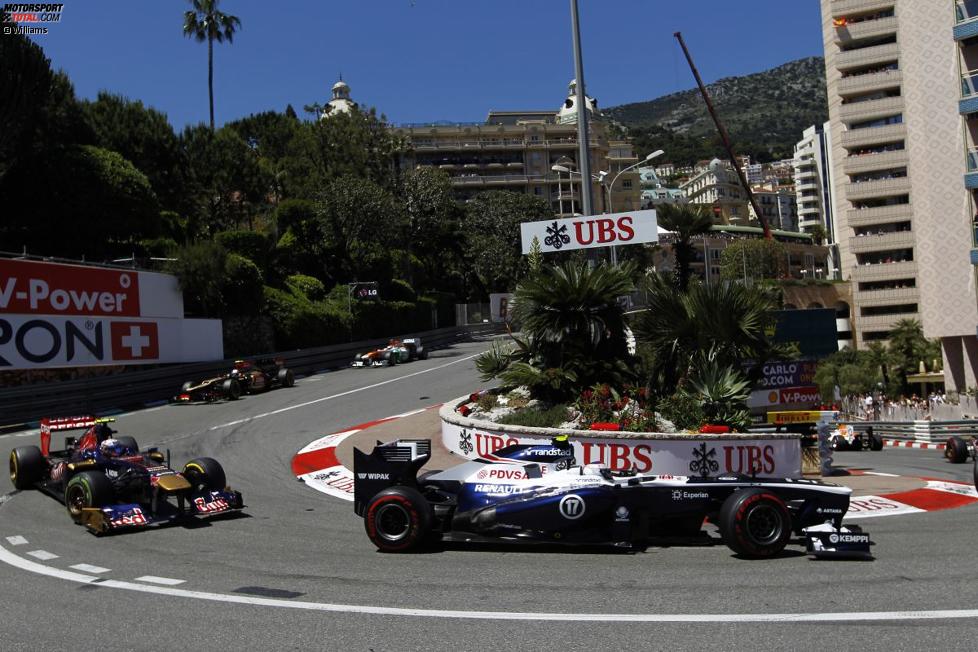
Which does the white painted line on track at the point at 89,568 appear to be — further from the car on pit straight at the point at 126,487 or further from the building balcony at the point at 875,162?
the building balcony at the point at 875,162

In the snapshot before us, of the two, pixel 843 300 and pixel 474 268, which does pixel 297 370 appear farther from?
pixel 843 300

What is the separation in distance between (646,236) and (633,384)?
445 cm

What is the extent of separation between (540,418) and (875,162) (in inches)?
2828

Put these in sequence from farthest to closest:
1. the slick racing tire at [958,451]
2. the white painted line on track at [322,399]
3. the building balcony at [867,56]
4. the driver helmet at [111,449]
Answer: the building balcony at [867,56] → the white painted line on track at [322,399] → the slick racing tire at [958,451] → the driver helmet at [111,449]

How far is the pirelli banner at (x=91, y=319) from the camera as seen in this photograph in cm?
2741

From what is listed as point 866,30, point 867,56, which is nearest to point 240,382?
point 867,56

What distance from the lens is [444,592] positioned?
841 cm

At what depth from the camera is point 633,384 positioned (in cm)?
1864

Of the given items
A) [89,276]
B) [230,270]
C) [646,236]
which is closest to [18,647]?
[646,236]

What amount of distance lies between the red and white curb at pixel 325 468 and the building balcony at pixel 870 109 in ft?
236

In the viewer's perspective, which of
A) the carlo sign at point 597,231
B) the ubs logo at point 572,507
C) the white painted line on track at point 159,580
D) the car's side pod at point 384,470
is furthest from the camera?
the carlo sign at point 597,231

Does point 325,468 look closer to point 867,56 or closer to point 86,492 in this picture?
point 86,492

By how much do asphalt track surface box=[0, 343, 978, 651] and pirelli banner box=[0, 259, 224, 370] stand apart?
53.3ft

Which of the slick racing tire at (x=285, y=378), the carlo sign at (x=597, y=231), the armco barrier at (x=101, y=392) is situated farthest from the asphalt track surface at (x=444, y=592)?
the slick racing tire at (x=285, y=378)
